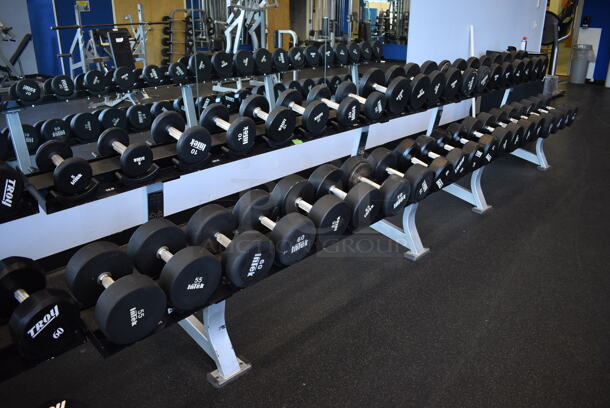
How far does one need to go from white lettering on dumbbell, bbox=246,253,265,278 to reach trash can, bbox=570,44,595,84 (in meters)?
7.23

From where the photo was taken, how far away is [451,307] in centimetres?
197

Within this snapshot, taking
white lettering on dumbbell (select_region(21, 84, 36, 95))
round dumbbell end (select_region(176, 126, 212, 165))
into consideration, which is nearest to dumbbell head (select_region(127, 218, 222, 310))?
round dumbbell end (select_region(176, 126, 212, 165))

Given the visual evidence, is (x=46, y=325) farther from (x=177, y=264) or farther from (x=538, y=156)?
(x=538, y=156)

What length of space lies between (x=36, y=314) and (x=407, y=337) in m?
1.27

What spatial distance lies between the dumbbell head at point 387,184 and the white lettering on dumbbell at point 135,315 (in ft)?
3.49

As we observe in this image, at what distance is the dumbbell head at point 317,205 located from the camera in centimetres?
167

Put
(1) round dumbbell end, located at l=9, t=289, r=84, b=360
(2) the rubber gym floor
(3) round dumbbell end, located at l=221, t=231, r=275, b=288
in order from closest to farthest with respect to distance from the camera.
→ 1. (1) round dumbbell end, located at l=9, t=289, r=84, b=360
2. (3) round dumbbell end, located at l=221, t=231, r=275, b=288
3. (2) the rubber gym floor

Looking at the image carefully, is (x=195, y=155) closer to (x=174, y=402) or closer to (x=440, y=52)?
(x=174, y=402)

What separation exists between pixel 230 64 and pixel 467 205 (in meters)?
1.88

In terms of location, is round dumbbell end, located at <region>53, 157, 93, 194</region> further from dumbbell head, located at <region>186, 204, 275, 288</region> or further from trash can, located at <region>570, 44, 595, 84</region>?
trash can, located at <region>570, 44, 595, 84</region>

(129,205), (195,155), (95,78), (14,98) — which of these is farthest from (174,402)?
(95,78)

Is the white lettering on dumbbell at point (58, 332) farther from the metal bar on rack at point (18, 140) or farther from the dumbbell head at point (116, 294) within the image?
the metal bar on rack at point (18, 140)

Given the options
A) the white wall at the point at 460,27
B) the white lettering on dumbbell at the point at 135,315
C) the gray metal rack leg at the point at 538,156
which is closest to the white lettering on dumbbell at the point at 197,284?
the white lettering on dumbbell at the point at 135,315

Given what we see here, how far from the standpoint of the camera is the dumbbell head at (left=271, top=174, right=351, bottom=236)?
1.67 metres
